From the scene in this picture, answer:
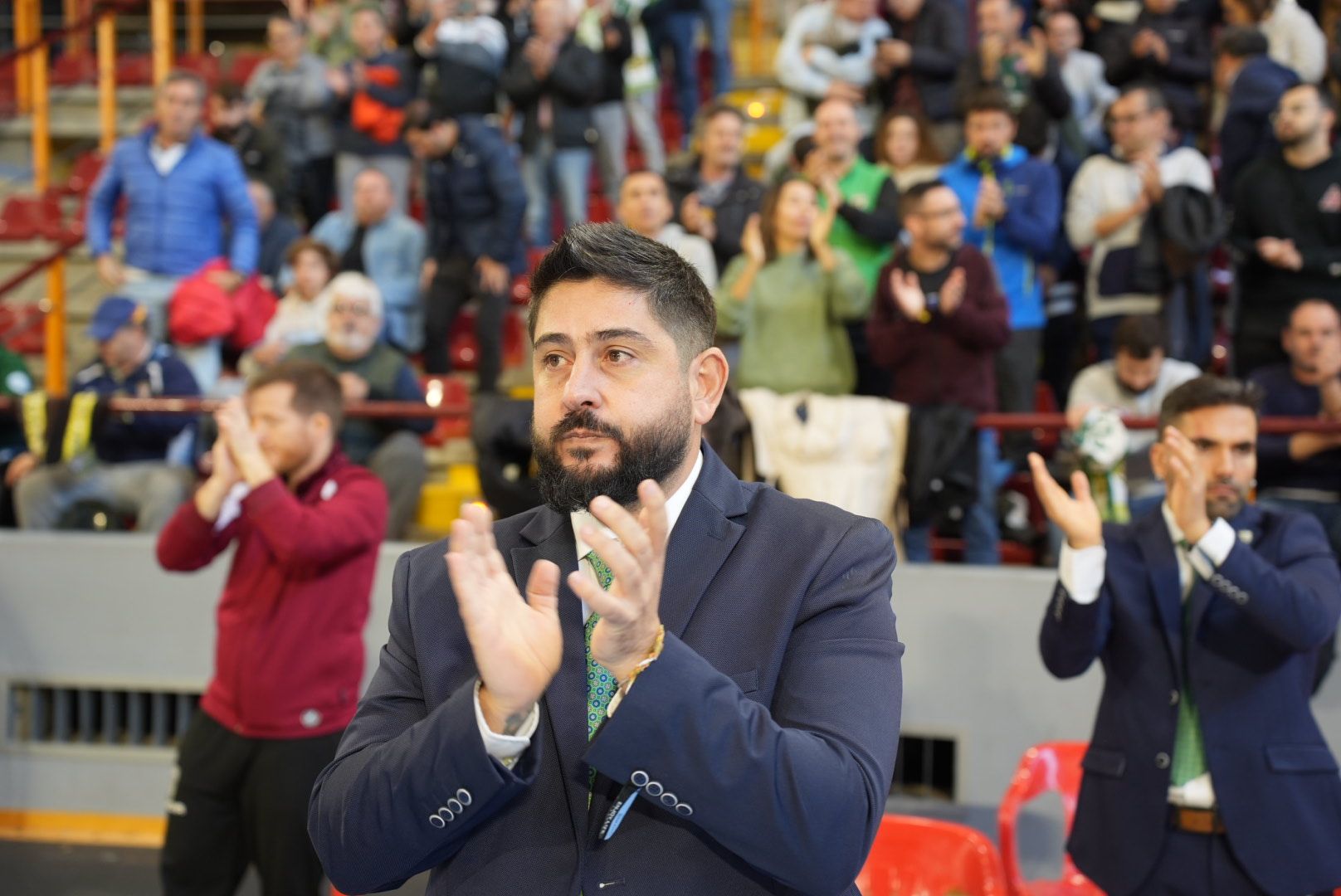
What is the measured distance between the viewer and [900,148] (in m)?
7.26

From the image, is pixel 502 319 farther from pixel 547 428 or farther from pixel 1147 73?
pixel 547 428

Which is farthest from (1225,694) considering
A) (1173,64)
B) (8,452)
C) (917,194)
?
(1173,64)

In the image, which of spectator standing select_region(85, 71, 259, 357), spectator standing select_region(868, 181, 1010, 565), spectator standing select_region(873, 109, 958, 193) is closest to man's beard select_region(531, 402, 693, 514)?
spectator standing select_region(868, 181, 1010, 565)

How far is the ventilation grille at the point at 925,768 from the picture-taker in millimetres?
5473

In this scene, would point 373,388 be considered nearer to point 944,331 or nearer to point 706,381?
point 944,331

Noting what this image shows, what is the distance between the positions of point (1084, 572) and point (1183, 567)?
0.97ft

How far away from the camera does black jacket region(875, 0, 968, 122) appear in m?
7.70

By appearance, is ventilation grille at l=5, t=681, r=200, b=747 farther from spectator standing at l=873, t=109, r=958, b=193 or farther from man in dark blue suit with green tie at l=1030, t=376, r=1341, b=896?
spectator standing at l=873, t=109, r=958, b=193

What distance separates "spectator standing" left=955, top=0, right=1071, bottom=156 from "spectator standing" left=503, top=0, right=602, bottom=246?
2.06m

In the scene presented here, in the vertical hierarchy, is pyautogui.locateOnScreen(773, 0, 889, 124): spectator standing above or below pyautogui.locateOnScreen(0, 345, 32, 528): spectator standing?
above

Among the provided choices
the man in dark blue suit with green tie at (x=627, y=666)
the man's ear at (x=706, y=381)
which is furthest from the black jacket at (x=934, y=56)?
the man in dark blue suit with green tie at (x=627, y=666)

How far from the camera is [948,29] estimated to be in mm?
7965

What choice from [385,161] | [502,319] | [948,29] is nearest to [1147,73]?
[948,29]

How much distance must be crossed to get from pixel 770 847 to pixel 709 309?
2.71ft
